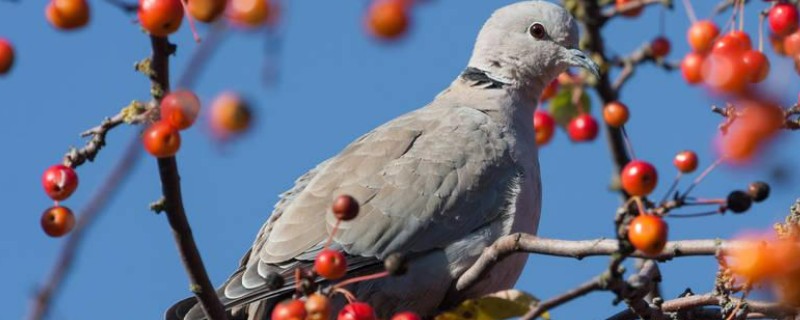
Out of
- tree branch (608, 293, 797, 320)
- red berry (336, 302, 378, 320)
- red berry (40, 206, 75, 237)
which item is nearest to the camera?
red berry (40, 206, 75, 237)

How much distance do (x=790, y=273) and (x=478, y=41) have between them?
13.9ft

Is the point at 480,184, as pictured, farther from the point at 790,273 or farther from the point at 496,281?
the point at 790,273

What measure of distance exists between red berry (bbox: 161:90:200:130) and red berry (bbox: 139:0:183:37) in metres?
0.15

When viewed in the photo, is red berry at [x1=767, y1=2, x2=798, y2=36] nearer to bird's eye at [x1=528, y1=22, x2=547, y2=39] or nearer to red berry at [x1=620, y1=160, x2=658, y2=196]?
red berry at [x1=620, y1=160, x2=658, y2=196]

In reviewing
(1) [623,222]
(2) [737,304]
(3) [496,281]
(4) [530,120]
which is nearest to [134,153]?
(1) [623,222]

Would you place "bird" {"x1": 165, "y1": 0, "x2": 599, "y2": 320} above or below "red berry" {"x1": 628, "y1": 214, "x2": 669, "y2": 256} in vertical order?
above

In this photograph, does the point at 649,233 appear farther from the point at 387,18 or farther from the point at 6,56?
the point at 6,56

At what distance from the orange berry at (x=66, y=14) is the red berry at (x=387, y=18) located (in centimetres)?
69

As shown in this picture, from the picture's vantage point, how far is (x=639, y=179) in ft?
8.93

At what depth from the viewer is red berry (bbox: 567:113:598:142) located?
4637mm

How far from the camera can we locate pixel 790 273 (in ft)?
9.37

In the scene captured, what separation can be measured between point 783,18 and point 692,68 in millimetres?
453

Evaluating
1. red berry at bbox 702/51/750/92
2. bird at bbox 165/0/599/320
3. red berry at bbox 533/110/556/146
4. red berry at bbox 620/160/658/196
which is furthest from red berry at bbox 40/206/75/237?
red berry at bbox 533/110/556/146

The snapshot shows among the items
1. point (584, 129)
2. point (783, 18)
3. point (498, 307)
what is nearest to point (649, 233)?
point (783, 18)
